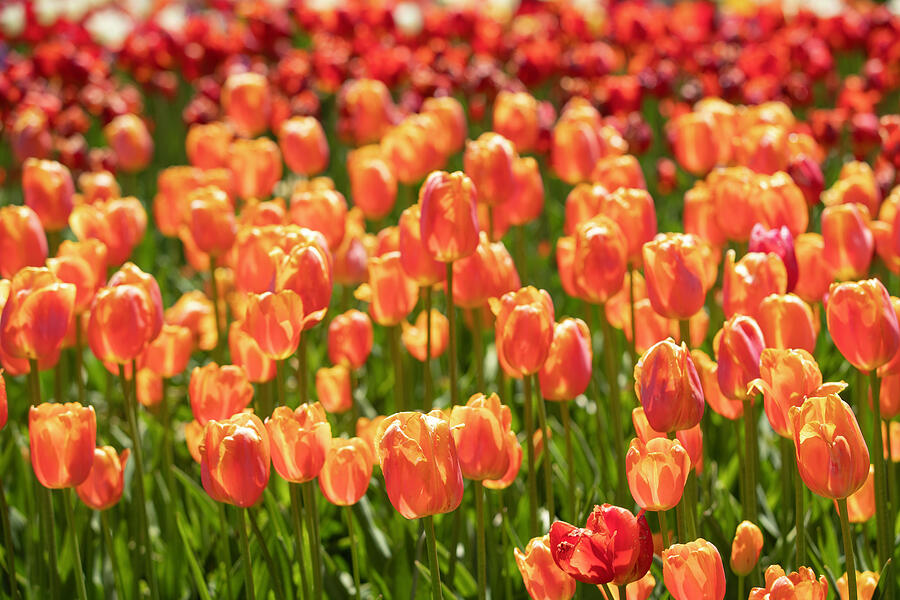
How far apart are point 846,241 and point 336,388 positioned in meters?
1.07

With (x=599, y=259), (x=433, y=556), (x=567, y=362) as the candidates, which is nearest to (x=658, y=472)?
(x=433, y=556)

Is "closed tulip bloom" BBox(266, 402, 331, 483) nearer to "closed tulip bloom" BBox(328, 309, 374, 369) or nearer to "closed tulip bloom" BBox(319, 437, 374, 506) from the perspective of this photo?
"closed tulip bloom" BBox(319, 437, 374, 506)

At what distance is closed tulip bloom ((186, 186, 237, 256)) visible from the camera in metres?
2.69

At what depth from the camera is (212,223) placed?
2.70 m

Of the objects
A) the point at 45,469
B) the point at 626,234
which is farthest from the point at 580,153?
the point at 45,469

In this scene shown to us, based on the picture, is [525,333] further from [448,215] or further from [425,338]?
[425,338]

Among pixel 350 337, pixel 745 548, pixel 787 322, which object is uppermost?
pixel 787 322

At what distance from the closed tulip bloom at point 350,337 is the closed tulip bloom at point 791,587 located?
117cm

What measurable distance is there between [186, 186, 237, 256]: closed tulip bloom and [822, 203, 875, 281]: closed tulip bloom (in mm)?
1279

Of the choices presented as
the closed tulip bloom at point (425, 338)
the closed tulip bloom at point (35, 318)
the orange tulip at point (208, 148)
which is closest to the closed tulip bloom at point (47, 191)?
the orange tulip at point (208, 148)

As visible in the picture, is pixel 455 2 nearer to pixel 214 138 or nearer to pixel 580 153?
pixel 214 138

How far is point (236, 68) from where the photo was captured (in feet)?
19.0

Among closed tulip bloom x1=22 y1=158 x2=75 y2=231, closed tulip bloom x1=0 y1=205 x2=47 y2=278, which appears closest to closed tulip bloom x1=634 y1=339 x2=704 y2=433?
closed tulip bloom x1=0 y1=205 x2=47 y2=278

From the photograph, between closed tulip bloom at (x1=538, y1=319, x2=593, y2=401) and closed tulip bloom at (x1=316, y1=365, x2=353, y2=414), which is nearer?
closed tulip bloom at (x1=538, y1=319, x2=593, y2=401)
